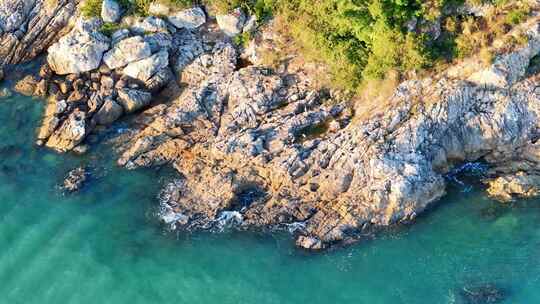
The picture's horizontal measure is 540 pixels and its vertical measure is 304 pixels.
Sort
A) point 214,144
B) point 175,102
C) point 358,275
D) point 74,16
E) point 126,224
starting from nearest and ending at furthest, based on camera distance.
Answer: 1. point 358,275
2. point 126,224
3. point 214,144
4. point 175,102
5. point 74,16

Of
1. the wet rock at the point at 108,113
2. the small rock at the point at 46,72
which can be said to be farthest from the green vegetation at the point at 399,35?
the small rock at the point at 46,72

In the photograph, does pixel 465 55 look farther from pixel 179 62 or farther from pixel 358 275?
pixel 179 62

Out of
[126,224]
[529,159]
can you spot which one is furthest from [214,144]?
[529,159]

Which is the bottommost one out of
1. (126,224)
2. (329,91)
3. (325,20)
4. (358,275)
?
(126,224)

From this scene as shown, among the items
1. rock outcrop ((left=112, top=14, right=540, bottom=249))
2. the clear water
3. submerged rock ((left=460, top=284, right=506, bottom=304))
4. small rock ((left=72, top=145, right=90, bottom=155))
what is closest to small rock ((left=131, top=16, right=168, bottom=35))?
rock outcrop ((left=112, top=14, right=540, bottom=249))

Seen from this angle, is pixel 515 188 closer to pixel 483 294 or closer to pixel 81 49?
pixel 483 294

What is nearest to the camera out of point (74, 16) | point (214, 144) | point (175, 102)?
point (214, 144)

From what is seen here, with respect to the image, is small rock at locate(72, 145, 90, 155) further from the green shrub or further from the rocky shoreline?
the green shrub

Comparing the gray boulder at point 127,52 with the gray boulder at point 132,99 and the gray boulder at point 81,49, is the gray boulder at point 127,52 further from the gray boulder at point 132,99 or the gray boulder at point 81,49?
the gray boulder at point 132,99
